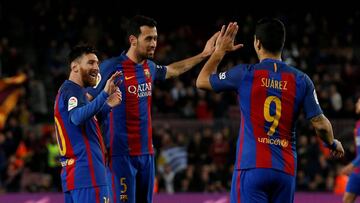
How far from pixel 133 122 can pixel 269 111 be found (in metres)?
2.02

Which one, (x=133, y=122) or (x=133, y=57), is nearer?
(x=133, y=122)

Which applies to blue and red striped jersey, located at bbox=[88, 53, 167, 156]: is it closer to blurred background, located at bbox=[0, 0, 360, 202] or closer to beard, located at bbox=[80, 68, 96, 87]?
beard, located at bbox=[80, 68, 96, 87]

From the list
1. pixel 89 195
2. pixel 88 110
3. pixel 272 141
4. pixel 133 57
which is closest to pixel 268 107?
pixel 272 141

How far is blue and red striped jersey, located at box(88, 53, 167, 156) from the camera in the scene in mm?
8914

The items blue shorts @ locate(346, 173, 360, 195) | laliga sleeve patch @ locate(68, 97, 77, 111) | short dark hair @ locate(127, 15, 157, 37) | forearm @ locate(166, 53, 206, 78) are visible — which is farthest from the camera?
blue shorts @ locate(346, 173, 360, 195)

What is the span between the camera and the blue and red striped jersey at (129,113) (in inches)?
351

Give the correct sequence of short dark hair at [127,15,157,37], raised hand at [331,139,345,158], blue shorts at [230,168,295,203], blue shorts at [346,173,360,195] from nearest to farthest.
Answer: blue shorts at [230,168,295,203] < raised hand at [331,139,345,158] < short dark hair at [127,15,157,37] < blue shorts at [346,173,360,195]

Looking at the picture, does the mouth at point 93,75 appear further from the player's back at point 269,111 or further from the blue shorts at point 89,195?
the player's back at point 269,111

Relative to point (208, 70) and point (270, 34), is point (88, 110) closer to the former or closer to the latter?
point (208, 70)

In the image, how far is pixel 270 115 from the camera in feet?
24.0

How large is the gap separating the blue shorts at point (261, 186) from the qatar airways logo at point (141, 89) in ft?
6.36

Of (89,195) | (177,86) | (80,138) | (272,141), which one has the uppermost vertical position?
(177,86)

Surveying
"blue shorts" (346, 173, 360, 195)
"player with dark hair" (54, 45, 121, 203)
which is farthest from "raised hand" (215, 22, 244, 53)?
"blue shorts" (346, 173, 360, 195)

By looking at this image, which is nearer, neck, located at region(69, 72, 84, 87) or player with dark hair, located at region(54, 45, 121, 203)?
player with dark hair, located at region(54, 45, 121, 203)
